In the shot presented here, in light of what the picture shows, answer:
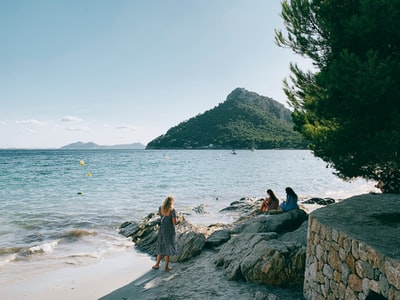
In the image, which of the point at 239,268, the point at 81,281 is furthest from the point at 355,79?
the point at 81,281

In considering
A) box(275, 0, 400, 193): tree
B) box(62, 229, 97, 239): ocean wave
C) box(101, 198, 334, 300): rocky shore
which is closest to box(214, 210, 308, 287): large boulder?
box(101, 198, 334, 300): rocky shore

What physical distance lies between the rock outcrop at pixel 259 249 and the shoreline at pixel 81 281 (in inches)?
55.6

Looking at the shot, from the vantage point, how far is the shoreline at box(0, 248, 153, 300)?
8312 mm

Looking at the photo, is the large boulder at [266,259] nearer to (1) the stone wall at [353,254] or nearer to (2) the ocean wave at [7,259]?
(1) the stone wall at [353,254]

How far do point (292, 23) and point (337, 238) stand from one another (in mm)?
6830

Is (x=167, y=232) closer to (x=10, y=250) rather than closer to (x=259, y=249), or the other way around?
(x=259, y=249)

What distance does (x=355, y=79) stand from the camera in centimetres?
639

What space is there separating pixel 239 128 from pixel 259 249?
143801 millimetres

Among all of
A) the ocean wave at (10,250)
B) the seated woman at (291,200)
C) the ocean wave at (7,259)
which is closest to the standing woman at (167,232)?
the seated woman at (291,200)

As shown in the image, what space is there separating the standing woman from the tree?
182 inches

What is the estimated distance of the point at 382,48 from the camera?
7.40 metres

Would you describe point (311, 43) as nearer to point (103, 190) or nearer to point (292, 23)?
point (292, 23)

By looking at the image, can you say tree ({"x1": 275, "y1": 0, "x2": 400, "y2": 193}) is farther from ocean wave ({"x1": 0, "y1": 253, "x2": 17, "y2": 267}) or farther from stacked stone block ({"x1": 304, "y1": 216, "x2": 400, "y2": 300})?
ocean wave ({"x1": 0, "y1": 253, "x2": 17, "y2": 267})

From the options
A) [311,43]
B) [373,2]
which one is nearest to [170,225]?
[311,43]
